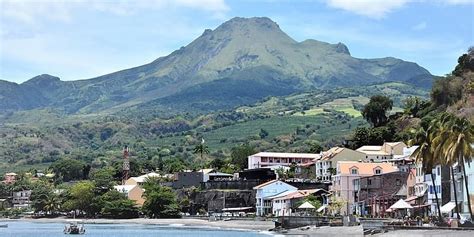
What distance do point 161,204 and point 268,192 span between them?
2154 centimetres

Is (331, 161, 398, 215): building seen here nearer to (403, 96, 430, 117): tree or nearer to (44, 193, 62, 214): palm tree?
(403, 96, 430, 117): tree

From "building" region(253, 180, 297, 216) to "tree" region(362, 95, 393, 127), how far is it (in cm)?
3525

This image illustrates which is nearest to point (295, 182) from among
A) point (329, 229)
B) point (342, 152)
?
point (342, 152)

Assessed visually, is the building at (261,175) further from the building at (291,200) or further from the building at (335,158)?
the building at (291,200)

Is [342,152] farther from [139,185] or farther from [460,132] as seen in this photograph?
[460,132]

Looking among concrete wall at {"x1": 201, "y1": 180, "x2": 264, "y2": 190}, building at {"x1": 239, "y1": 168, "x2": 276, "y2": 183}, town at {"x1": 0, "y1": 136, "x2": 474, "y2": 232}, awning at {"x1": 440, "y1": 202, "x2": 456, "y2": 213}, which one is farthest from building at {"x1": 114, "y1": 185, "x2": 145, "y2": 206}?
awning at {"x1": 440, "y1": 202, "x2": 456, "y2": 213}

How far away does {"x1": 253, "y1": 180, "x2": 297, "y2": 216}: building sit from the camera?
450 ft

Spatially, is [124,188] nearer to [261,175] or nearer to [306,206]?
[261,175]

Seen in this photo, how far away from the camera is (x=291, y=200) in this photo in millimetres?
125562

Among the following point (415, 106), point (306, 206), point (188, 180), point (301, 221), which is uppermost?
point (415, 106)

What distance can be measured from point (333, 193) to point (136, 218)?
156 feet

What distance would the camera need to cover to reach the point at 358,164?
398 ft

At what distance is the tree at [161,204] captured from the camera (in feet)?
477

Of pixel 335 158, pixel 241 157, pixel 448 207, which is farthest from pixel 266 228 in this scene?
pixel 241 157
